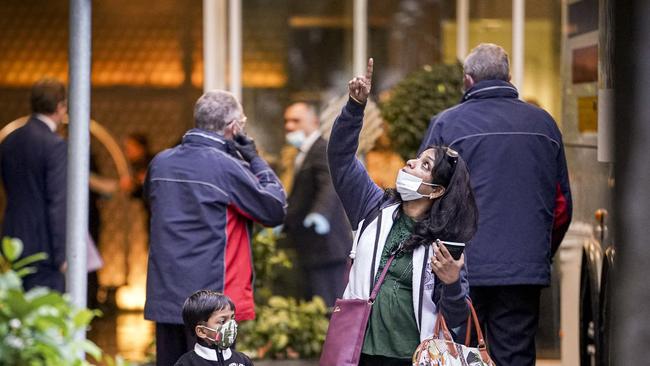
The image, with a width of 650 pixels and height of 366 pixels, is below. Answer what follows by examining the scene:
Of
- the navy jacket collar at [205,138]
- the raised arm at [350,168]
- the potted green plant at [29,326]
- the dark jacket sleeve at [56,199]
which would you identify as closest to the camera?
the potted green plant at [29,326]

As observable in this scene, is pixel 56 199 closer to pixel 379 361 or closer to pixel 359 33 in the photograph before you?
A: pixel 379 361

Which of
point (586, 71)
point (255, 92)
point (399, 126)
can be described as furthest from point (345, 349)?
point (255, 92)

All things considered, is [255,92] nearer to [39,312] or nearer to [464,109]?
[464,109]

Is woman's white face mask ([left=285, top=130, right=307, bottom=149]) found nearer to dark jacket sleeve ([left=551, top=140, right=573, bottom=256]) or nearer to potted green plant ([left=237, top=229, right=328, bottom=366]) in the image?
potted green plant ([left=237, top=229, right=328, bottom=366])

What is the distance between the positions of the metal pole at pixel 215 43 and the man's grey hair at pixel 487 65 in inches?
168

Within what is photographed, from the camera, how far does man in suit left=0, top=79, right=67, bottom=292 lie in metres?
8.07

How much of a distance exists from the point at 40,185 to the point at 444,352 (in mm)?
3874

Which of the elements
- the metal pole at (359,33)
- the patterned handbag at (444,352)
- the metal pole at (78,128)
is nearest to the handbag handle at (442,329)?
the patterned handbag at (444,352)

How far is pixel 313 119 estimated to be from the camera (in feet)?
33.2

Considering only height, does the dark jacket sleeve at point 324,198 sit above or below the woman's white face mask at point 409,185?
below

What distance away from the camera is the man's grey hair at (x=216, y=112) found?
267 inches

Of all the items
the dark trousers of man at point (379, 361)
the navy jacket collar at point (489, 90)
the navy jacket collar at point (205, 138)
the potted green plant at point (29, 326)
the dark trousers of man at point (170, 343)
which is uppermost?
the navy jacket collar at point (489, 90)

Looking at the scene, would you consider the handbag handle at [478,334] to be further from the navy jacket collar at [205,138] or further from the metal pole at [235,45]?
the metal pole at [235,45]

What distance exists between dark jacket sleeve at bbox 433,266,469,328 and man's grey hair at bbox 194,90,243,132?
1.99 m
